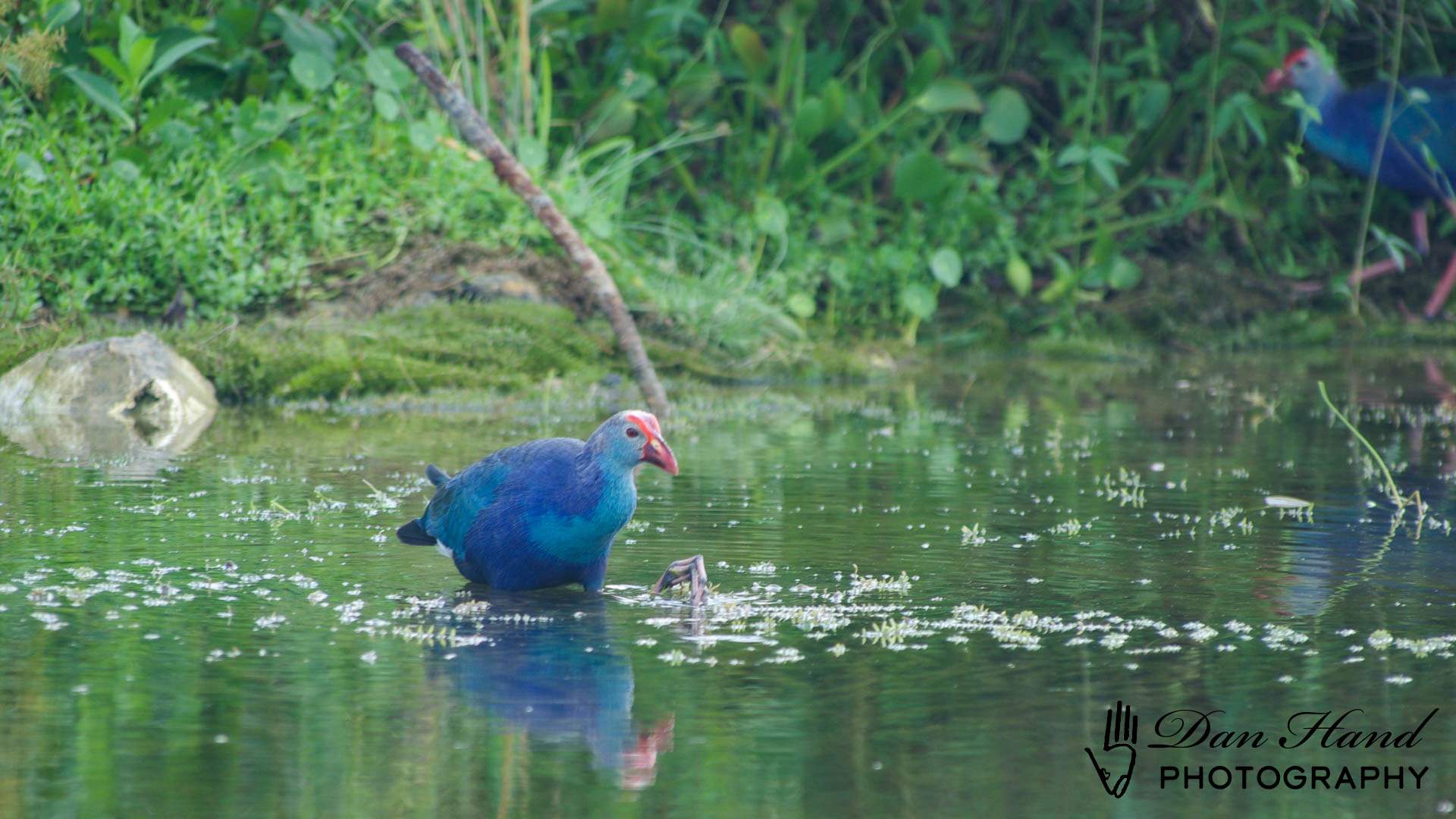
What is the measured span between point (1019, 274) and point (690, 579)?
864cm

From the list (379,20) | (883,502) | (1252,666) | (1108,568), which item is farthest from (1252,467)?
(379,20)

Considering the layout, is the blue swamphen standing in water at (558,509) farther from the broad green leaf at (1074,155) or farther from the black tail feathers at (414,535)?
the broad green leaf at (1074,155)

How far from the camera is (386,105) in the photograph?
36.9 ft

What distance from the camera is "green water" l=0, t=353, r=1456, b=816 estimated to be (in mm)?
3510

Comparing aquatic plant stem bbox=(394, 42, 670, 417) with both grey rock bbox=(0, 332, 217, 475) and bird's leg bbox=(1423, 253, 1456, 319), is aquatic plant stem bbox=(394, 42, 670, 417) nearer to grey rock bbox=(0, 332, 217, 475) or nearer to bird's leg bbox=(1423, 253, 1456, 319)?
grey rock bbox=(0, 332, 217, 475)

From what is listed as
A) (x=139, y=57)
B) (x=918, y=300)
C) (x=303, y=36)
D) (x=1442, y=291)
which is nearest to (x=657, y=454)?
(x=139, y=57)

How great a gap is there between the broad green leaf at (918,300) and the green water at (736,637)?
4.39 meters

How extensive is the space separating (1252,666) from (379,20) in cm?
927

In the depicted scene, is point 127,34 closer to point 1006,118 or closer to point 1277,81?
point 1006,118

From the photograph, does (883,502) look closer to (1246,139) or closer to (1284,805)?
(1284,805)

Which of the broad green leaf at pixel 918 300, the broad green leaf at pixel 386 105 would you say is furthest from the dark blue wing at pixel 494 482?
the broad green leaf at pixel 918 300

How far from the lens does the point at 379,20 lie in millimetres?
12391

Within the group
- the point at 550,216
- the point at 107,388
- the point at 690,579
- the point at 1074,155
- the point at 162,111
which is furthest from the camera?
the point at 1074,155

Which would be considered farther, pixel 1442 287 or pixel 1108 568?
pixel 1442 287
